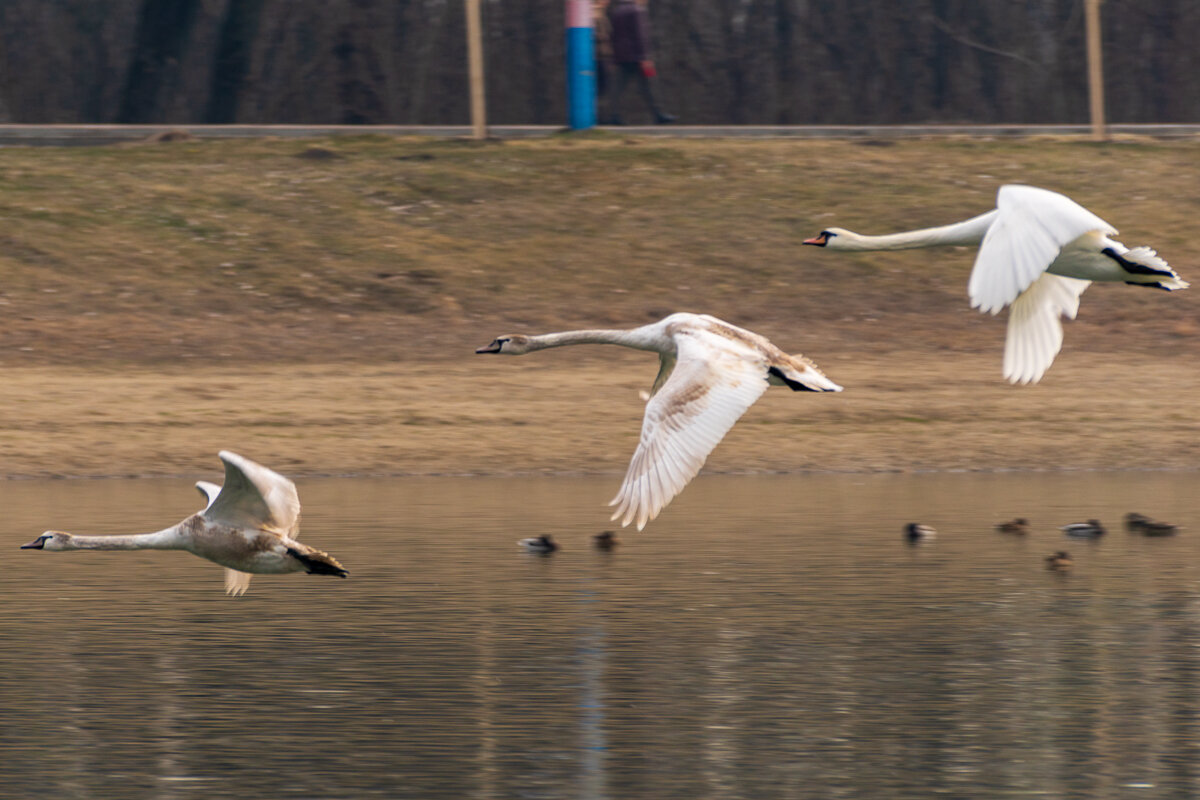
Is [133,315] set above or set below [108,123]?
below

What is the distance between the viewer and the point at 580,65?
71.3ft

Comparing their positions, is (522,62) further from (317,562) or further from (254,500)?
(317,562)

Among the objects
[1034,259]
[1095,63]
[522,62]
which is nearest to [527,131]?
[522,62]

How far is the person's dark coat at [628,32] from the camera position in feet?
72.2

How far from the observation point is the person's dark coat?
72.2 feet

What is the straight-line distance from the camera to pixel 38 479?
1498 centimetres

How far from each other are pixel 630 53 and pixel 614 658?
13360 millimetres

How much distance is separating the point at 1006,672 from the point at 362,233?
1153 centimetres

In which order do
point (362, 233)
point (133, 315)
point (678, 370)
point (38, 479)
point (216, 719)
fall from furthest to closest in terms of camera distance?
point (362, 233), point (133, 315), point (38, 479), point (678, 370), point (216, 719)

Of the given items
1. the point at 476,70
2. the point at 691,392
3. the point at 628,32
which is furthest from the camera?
the point at 476,70

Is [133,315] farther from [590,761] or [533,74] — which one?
[590,761]

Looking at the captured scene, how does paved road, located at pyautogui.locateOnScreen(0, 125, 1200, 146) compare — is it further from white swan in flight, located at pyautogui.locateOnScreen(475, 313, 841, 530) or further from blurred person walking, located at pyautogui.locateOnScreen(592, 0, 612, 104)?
white swan in flight, located at pyautogui.locateOnScreen(475, 313, 841, 530)

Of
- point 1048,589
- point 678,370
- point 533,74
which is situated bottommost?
point 1048,589

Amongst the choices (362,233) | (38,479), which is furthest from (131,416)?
(362,233)
